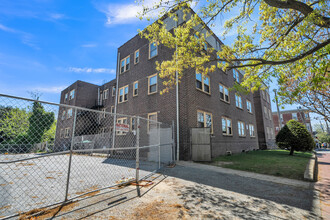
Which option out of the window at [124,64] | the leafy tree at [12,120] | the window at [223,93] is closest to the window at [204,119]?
the window at [223,93]

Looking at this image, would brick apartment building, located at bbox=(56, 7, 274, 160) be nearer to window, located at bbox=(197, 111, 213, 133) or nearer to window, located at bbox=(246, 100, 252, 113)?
window, located at bbox=(197, 111, 213, 133)

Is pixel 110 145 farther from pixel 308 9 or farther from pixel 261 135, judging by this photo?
pixel 261 135

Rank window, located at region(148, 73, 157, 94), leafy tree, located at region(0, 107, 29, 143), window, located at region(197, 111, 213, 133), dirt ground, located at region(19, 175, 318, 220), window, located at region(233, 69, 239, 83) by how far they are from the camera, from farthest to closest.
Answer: window, located at region(233, 69, 239, 83) → window, located at region(148, 73, 157, 94) → window, located at region(197, 111, 213, 133) → dirt ground, located at region(19, 175, 318, 220) → leafy tree, located at region(0, 107, 29, 143)

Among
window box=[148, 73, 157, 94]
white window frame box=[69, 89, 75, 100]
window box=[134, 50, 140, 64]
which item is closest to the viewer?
window box=[148, 73, 157, 94]

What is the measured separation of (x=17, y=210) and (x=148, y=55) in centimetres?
1309

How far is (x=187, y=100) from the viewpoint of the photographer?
10688mm

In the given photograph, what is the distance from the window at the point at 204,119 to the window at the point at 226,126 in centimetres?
251

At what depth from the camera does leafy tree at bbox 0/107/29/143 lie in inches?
112

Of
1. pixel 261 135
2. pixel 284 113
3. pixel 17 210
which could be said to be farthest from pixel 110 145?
pixel 284 113

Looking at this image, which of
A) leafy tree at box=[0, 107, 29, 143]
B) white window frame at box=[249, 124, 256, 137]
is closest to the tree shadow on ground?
leafy tree at box=[0, 107, 29, 143]

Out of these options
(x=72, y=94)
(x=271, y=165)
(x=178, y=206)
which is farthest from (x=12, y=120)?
(x=72, y=94)

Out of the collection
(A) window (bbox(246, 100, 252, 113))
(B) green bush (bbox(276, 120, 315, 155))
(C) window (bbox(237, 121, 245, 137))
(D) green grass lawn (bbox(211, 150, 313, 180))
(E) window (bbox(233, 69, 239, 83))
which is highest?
(E) window (bbox(233, 69, 239, 83))

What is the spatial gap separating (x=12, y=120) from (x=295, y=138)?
17.6 meters

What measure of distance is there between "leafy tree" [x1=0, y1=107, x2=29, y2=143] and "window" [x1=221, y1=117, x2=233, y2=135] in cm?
1357
